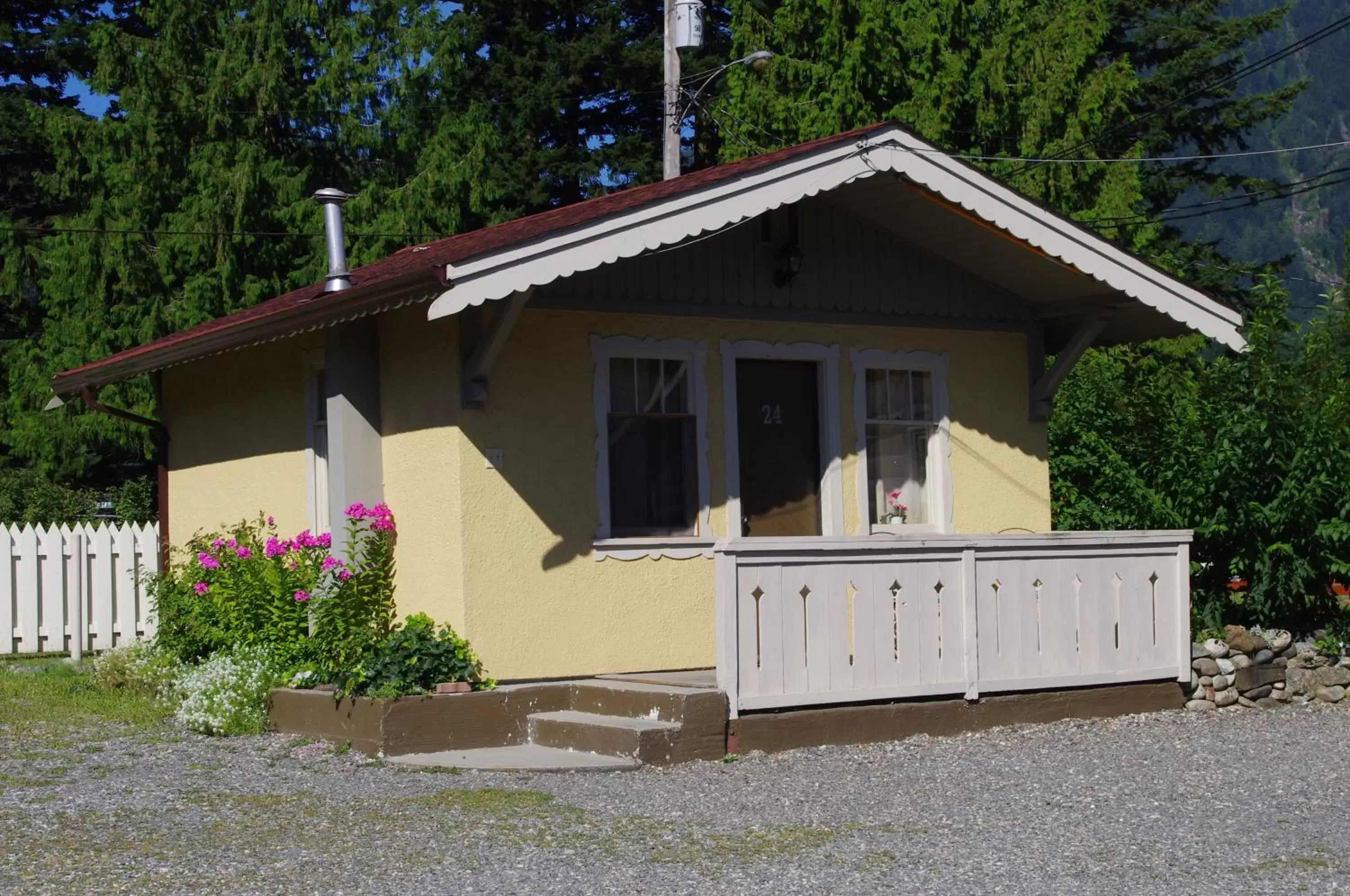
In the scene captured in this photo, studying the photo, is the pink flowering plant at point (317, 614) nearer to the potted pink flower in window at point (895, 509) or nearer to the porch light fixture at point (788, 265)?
the porch light fixture at point (788, 265)

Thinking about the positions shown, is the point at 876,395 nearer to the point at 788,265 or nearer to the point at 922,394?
the point at 922,394

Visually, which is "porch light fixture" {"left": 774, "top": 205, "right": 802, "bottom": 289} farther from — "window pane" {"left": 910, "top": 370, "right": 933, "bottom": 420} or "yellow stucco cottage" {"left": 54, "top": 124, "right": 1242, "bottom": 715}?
"window pane" {"left": 910, "top": 370, "right": 933, "bottom": 420}

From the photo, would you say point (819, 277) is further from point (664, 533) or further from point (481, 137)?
point (481, 137)

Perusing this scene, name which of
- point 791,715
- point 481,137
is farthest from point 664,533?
point 481,137

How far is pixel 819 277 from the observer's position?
11.9 metres

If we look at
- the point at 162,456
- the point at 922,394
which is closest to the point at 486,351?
the point at 922,394

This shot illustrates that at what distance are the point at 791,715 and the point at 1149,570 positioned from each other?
3.02 metres

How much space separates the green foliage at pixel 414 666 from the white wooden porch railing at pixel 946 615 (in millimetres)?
1691

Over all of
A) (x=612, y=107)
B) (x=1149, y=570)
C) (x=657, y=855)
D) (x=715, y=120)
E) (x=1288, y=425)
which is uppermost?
(x=612, y=107)

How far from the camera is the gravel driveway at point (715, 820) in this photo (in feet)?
21.0

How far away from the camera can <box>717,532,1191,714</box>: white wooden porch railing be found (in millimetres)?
9453

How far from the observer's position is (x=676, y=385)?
37.4 feet

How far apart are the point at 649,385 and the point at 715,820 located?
4.28 m

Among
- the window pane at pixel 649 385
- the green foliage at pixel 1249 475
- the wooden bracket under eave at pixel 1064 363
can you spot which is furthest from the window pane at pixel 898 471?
the window pane at pixel 649 385
